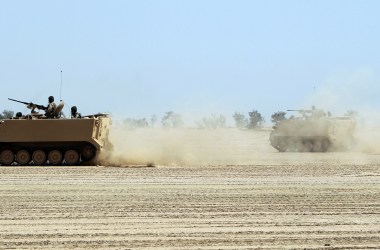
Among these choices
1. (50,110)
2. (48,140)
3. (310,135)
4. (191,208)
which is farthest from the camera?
(310,135)

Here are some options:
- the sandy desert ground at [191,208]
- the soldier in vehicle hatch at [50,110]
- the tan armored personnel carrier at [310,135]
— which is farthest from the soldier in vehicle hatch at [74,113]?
the tan armored personnel carrier at [310,135]

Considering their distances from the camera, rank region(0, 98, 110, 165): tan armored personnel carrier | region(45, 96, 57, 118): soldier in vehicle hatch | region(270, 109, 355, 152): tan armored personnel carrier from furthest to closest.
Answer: region(270, 109, 355, 152): tan armored personnel carrier
region(45, 96, 57, 118): soldier in vehicle hatch
region(0, 98, 110, 165): tan armored personnel carrier

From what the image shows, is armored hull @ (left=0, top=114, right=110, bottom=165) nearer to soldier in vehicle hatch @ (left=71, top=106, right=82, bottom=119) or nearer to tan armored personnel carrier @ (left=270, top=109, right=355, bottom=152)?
soldier in vehicle hatch @ (left=71, top=106, right=82, bottom=119)

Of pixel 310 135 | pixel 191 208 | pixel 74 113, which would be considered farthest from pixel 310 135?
pixel 191 208

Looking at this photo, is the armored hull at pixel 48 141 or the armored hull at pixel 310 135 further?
the armored hull at pixel 310 135

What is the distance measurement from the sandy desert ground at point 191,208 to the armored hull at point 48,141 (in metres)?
2.64

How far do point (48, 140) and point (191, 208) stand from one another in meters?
15.4

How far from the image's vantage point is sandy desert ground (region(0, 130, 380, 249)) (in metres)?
13.1

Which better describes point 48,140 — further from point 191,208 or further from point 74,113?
point 191,208

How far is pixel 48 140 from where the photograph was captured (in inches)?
1243

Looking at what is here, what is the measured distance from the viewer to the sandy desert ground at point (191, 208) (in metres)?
13.1

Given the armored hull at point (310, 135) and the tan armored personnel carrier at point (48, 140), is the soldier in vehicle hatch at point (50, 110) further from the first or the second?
the armored hull at point (310, 135)

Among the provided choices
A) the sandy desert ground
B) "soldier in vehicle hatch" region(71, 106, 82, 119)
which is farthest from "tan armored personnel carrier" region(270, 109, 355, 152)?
the sandy desert ground

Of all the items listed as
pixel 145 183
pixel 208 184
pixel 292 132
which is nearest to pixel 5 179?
pixel 145 183
